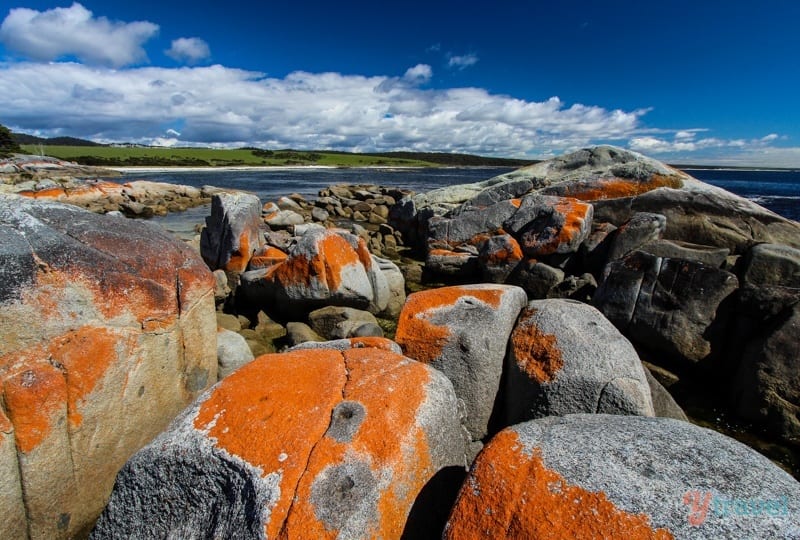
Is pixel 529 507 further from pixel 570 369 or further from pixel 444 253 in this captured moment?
pixel 444 253

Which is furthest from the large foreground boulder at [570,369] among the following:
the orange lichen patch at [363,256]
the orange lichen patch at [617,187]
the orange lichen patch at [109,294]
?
the orange lichen patch at [617,187]

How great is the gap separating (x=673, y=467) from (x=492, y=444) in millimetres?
966

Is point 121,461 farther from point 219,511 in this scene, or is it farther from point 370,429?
point 370,429

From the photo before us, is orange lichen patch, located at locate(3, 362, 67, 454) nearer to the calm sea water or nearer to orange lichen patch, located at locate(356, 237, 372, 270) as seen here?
orange lichen patch, located at locate(356, 237, 372, 270)

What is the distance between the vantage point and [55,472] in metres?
3.58

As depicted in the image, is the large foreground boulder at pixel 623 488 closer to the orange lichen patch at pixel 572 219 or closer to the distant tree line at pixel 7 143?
the orange lichen patch at pixel 572 219

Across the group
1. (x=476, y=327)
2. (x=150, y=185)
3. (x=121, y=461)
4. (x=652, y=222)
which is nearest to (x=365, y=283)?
(x=476, y=327)

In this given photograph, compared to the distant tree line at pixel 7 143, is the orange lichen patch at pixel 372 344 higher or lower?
lower

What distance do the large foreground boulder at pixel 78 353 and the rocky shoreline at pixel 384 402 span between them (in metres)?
0.02

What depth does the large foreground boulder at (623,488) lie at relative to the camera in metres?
2.03

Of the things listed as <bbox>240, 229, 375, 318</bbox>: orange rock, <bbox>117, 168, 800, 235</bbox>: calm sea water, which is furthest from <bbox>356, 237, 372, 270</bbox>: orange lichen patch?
<bbox>117, 168, 800, 235</bbox>: calm sea water

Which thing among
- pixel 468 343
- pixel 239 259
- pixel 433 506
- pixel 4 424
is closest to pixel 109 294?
pixel 4 424

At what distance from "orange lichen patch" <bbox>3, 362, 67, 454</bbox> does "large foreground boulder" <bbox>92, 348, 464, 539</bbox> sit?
1.02 metres

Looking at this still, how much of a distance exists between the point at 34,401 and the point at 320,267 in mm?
5321
